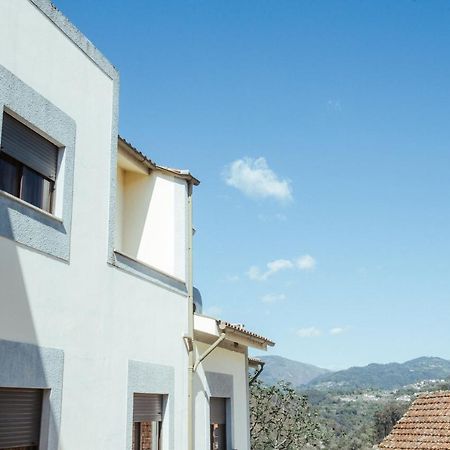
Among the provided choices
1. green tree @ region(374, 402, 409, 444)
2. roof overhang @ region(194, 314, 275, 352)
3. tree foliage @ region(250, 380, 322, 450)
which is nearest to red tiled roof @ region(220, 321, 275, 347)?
roof overhang @ region(194, 314, 275, 352)

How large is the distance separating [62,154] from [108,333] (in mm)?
2400

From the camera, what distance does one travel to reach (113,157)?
860 centimetres

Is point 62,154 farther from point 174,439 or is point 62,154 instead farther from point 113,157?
point 174,439

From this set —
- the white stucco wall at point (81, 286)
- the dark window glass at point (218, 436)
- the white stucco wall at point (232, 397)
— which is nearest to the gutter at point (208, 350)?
the white stucco wall at point (232, 397)

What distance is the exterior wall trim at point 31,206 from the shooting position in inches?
246

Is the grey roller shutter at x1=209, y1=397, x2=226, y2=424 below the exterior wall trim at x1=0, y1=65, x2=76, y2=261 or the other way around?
below

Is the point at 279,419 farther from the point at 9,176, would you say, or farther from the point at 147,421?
the point at 9,176

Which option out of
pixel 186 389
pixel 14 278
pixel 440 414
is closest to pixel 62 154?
pixel 14 278

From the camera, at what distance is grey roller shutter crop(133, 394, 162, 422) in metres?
8.60

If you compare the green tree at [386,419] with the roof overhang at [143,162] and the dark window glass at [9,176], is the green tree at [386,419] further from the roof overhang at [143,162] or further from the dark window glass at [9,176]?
the dark window glass at [9,176]

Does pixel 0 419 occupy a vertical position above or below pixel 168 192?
below

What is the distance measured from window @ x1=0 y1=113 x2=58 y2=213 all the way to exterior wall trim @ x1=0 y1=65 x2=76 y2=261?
0.13 meters

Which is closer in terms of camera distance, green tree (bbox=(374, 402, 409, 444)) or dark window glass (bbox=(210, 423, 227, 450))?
dark window glass (bbox=(210, 423, 227, 450))

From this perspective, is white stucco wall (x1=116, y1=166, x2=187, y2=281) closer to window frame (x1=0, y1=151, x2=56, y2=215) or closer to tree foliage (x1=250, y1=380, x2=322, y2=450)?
window frame (x1=0, y1=151, x2=56, y2=215)
